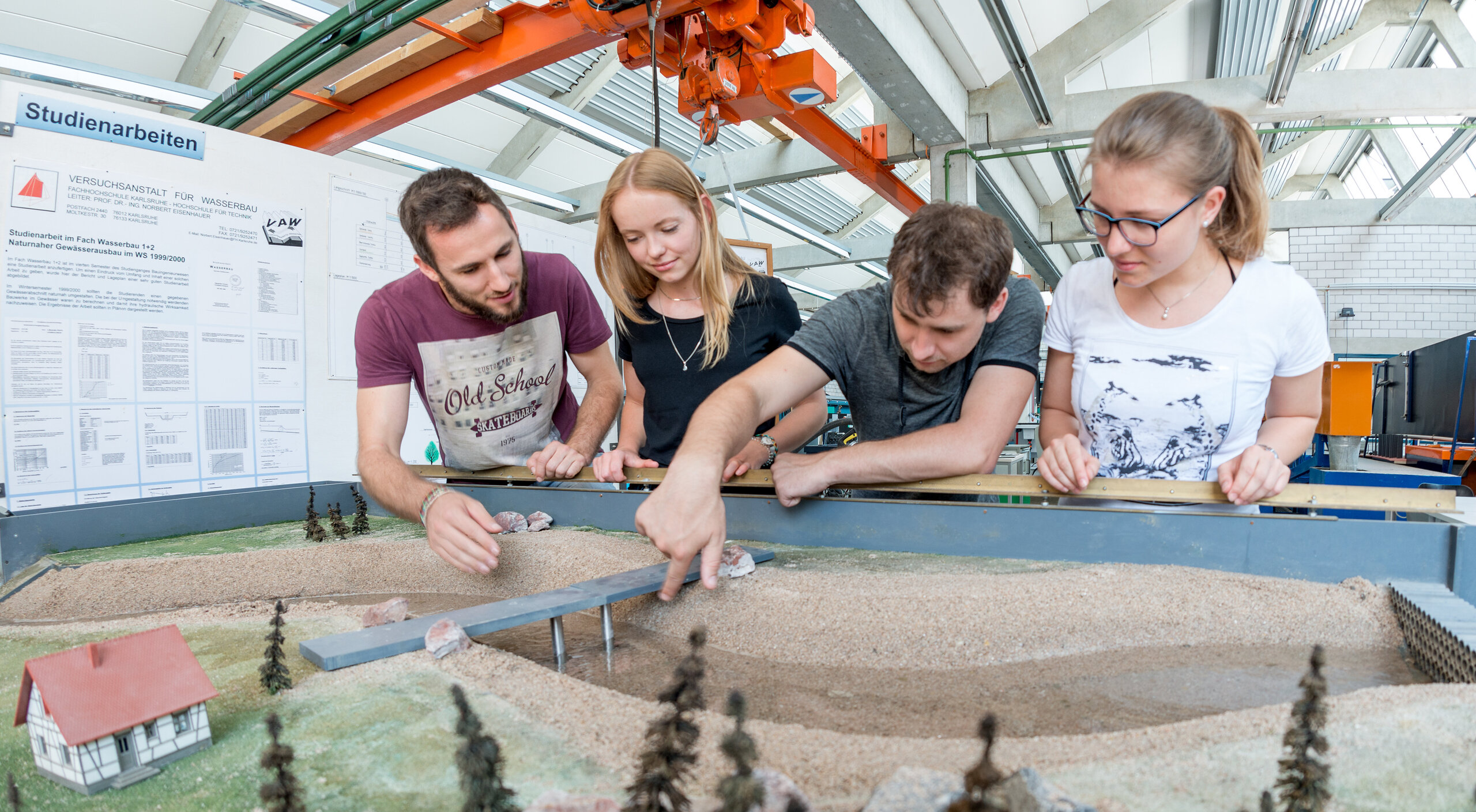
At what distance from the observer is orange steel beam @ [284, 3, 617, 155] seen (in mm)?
2574

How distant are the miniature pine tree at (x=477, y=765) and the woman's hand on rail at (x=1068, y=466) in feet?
3.18

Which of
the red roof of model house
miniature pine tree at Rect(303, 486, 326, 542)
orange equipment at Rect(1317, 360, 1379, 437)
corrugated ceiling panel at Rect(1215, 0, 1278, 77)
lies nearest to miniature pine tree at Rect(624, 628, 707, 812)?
the red roof of model house

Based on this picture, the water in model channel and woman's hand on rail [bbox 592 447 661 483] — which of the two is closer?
the water in model channel

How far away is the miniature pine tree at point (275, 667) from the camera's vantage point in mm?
862

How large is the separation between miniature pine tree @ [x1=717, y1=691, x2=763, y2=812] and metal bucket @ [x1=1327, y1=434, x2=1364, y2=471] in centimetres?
471

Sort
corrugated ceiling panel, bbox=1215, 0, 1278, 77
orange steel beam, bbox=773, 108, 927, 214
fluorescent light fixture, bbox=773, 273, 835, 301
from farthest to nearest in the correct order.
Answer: fluorescent light fixture, bbox=773, 273, 835, 301 < corrugated ceiling panel, bbox=1215, 0, 1278, 77 < orange steel beam, bbox=773, 108, 927, 214

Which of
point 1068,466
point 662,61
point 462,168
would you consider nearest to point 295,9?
point 462,168

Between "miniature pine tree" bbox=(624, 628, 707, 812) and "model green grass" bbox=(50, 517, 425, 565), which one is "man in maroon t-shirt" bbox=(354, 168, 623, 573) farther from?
"miniature pine tree" bbox=(624, 628, 707, 812)

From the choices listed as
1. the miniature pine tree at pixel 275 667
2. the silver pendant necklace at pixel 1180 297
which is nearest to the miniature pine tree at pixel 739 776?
the miniature pine tree at pixel 275 667

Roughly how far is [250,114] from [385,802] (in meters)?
3.20

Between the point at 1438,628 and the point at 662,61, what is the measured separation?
2334 millimetres

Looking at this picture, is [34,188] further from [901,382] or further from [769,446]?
[901,382]

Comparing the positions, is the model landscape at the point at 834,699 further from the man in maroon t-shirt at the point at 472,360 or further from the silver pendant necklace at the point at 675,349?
the silver pendant necklace at the point at 675,349

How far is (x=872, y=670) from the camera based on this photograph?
3.26ft
